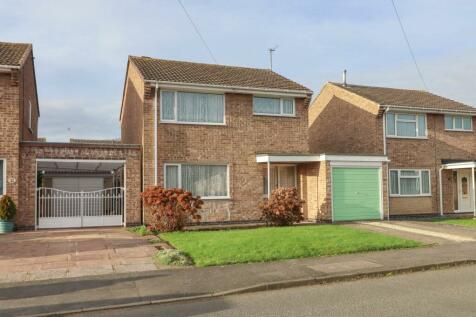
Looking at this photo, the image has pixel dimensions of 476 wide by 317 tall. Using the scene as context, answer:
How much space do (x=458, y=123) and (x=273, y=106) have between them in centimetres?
1052

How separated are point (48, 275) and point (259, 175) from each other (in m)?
11.1

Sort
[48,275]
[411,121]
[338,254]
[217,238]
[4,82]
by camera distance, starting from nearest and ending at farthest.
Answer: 1. [48,275]
2. [338,254]
3. [217,238]
4. [4,82]
5. [411,121]

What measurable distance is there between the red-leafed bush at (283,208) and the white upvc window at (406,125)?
25.1ft

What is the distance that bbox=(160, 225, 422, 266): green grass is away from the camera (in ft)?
35.9

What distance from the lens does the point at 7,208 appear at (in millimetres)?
15703

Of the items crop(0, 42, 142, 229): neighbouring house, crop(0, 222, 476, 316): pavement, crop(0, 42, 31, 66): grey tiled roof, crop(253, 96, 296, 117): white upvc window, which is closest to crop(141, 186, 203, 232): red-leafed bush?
crop(0, 42, 142, 229): neighbouring house

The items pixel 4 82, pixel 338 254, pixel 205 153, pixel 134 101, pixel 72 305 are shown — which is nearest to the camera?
pixel 72 305

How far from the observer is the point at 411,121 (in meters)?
23.2

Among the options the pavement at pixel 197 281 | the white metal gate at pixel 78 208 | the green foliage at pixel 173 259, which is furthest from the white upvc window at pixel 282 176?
the green foliage at pixel 173 259

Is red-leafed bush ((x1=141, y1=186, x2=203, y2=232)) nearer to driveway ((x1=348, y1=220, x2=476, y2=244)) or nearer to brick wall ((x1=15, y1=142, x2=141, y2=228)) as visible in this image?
brick wall ((x1=15, y1=142, x2=141, y2=228))

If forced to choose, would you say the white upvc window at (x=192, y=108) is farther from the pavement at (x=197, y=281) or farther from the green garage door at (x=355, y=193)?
the pavement at (x=197, y=281)

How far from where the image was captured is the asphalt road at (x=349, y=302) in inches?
265

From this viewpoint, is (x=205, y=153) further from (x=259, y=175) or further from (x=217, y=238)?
(x=217, y=238)

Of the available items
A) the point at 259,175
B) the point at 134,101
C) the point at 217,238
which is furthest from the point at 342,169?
the point at 134,101
